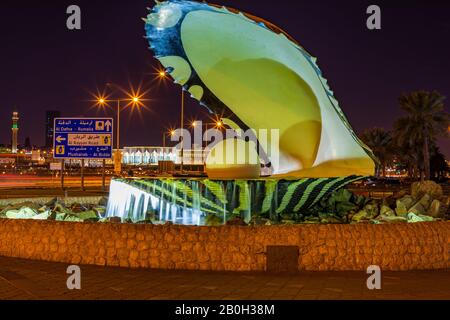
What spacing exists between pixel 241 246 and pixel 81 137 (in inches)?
641

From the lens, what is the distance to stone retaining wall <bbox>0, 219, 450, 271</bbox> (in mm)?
10953

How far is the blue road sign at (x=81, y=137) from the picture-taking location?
25.5 meters

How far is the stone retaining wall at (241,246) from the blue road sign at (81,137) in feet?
47.2

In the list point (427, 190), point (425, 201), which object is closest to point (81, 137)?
point (427, 190)

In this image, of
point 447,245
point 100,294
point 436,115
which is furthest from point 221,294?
point 436,115

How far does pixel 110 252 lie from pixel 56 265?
1.00 meters

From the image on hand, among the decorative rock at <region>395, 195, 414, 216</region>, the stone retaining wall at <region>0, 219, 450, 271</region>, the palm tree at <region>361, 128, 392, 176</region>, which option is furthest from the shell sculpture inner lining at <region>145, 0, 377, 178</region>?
the palm tree at <region>361, 128, 392, 176</region>

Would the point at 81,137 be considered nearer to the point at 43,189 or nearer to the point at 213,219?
the point at 213,219

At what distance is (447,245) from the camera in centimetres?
1185

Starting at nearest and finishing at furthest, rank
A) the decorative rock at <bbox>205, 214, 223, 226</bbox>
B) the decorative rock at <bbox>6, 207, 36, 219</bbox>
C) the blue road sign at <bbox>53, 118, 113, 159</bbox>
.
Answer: the decorative rock at <bbox>205, 214, 223, 226</bbox> < the decorative rock at <bbox>6, 207, 36, 219</bbox> < the blue road sign at <bbox>53, 118, 113, 159</bbox>

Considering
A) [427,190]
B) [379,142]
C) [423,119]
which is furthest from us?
[379,142]

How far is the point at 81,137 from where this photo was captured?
25.8 metres

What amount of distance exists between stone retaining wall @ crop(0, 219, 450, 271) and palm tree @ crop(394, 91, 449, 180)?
A: 52.5m

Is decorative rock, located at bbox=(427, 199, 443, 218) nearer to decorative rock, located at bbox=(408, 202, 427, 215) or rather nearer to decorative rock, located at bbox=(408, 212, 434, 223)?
decorative rock, located at bbox=(408, 202, 427, 215)
